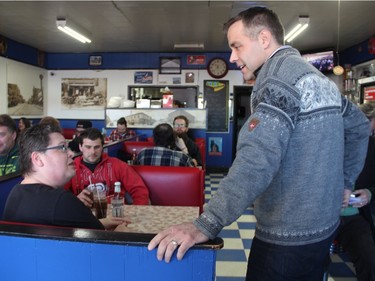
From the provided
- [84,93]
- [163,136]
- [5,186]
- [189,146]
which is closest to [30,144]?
[5,186]

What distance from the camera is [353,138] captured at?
152cm

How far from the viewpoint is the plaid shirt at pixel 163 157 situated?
3643mm

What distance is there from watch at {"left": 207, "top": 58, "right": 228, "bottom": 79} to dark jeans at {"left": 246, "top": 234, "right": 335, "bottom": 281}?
342 inches

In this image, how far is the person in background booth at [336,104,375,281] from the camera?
2.42m

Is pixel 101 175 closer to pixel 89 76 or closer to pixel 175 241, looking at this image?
pixel 175 241

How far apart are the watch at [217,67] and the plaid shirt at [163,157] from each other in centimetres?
643

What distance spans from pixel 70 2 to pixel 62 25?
3.47 feet

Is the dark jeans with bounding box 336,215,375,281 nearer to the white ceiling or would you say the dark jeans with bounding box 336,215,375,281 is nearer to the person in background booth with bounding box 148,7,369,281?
the person in background booth with bounding box 148,7,369,281

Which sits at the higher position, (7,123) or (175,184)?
(7,123)

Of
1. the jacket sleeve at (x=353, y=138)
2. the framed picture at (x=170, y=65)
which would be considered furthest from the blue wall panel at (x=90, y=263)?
the framed picture at (x=170, y=65)

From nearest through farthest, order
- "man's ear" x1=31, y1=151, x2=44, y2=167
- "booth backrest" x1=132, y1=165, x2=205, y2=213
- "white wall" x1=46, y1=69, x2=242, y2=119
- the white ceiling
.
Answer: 1. "man's ear" x1=31, y1=151, x2=44, y2=167
2. "booth backrest" x1=132, y1=165, x2=205, y2=213
3. the white ceiling
4. "white wall" x1=46, y1=69, x2=242, y2=119

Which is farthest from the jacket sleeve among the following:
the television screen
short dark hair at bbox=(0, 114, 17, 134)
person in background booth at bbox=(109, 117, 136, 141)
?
the television screen

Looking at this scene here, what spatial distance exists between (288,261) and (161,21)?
6143 mm

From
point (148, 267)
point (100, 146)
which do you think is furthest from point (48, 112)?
point (148, 267)
